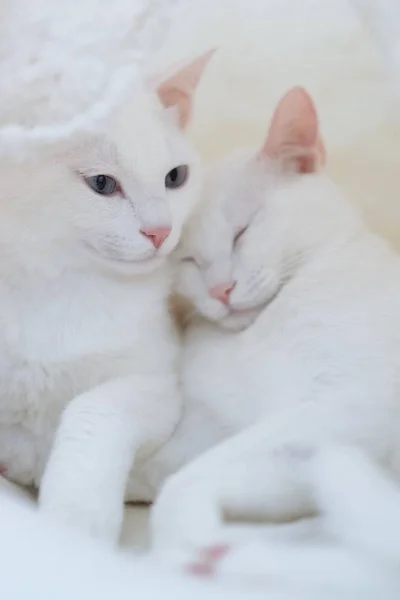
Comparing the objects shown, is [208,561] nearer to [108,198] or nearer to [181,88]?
[108,198]

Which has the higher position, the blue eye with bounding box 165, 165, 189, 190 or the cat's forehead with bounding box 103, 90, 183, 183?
the cat's forehead with bounding box 103, 90, 183, 183

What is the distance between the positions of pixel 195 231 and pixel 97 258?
147 mm

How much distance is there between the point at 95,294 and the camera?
858 millimetres

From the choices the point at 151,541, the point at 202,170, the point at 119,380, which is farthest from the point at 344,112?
the point at 151,541

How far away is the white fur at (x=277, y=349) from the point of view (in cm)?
71

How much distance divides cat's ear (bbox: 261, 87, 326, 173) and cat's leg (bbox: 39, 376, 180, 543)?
0.30m

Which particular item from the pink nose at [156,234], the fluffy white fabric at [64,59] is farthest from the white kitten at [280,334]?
the fluffy white fabric at [64,59]

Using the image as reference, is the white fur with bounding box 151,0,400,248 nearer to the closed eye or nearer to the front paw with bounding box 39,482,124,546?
the closed eye

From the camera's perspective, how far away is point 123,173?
31.2 inches

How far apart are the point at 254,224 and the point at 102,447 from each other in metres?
0.31

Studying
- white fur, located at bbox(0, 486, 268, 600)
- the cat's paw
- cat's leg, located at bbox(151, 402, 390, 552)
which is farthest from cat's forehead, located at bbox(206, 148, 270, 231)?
white fur, located at bbox(0, 486, 268, 600)

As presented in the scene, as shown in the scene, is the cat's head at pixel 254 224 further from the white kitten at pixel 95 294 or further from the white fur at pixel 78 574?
the white fur at pixel 78 574

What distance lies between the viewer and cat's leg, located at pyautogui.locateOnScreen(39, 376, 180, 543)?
692mm

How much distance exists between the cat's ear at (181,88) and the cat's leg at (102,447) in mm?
284
